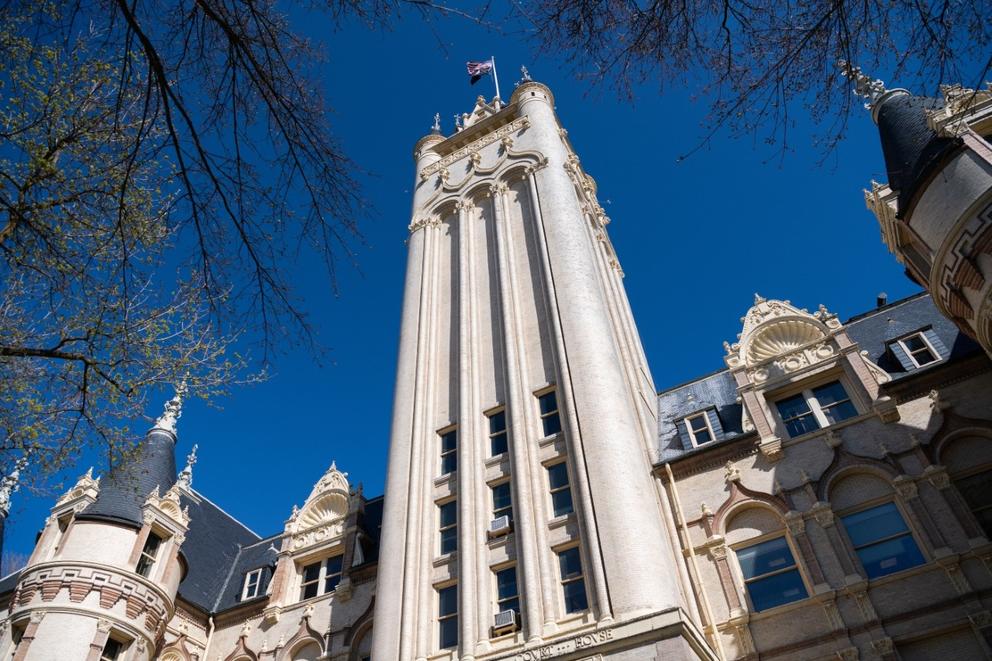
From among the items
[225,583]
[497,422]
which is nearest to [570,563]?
[497,422]

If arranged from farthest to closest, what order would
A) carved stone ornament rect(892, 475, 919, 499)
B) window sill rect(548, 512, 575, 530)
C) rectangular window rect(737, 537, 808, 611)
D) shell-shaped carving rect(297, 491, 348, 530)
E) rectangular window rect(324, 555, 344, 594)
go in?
shell-shaped carving rect(297, 491, 348, 530)
rectangular window rect(324, 555, 344, 594)
window sill rect(548, 512, 575, 530)
rectangular window rect(737, 537, 808, 611)
carved stone ornament rect(892, 475, 919, 499)

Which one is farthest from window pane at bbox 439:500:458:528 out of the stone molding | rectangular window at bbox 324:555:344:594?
the stone molding

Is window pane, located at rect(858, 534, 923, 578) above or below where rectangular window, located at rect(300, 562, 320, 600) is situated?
below

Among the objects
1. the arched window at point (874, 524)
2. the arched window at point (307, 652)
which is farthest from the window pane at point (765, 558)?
the arched window at point (307, 652)

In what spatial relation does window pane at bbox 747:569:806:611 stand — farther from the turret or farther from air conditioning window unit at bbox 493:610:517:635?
the turret

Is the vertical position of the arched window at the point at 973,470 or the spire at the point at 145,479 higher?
the spire at the point at 145,479

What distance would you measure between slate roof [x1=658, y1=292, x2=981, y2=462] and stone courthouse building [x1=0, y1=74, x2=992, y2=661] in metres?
0.18

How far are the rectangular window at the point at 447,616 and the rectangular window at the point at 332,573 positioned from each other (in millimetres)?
8102

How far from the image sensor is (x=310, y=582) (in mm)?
29188

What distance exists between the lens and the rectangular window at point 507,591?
20.3 meters

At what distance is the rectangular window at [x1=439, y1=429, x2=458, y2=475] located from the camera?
84.5ft

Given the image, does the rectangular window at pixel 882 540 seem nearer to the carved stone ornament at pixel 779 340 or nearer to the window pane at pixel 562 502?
the carved stone ornament at pixel 779 340

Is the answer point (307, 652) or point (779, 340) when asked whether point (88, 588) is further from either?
point (779, 340)

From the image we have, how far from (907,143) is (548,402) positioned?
49.7 feet
